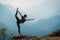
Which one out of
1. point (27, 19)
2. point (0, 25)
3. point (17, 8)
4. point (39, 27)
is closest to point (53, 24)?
point (39, 27)

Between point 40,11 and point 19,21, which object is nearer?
Result: point 19,21

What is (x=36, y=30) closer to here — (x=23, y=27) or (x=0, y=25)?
(x=23, y=27)

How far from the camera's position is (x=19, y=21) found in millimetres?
4387

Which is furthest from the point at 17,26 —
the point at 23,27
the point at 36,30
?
the point at 36,30

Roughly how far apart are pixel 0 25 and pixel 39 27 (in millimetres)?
995

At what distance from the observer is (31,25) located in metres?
4.70

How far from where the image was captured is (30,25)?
15.5ft

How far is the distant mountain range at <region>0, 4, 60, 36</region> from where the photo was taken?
180 inches

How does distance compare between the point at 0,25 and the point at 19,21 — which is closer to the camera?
the point at 19,21

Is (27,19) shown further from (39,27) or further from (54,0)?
(54,0)

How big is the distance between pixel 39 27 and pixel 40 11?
1.33ft

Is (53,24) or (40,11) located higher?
(40,11)

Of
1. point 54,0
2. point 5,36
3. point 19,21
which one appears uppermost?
point 54,0

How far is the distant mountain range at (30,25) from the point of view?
4.58 meters
